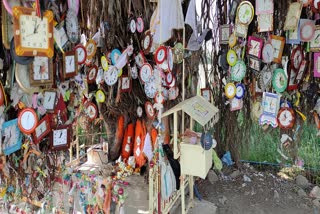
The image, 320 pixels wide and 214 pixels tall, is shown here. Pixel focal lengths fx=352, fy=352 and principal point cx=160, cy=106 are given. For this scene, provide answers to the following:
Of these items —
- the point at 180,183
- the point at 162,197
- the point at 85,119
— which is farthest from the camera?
the point at 85,119

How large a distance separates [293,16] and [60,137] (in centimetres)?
214

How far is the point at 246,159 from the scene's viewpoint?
4273 millimetres

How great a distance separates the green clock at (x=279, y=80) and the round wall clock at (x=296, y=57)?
0.38 ft

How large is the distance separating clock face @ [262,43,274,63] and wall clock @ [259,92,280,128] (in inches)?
11.8

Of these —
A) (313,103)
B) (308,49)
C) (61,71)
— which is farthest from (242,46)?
(61,71)

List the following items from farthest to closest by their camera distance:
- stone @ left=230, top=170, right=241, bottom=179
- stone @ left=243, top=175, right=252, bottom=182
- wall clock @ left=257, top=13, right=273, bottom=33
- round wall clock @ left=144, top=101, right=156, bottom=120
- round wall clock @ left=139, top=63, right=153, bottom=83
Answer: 1. stone @ left=230, top=170, right=241, bottom=179
2. stone @ left=243, top=175, right=252, bottom=182
3. round wall clock @ left=144, top=101, right=156, bottom=120
4. round wall clock @ left=139, top=63, right=153, bottom=83
5. wall clock @ left=257, top=13, right=273, bottom=33

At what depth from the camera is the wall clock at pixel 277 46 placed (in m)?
3.02

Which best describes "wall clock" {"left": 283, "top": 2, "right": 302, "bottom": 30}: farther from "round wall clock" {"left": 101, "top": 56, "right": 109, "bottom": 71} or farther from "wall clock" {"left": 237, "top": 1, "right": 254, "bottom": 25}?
"round wall clock" {"left": 101, "top": 56, "right": 109, "bottom": 71}

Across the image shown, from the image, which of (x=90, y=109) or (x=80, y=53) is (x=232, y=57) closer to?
(x=90, y=109)

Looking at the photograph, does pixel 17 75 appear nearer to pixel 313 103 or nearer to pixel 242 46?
pixel 242 46

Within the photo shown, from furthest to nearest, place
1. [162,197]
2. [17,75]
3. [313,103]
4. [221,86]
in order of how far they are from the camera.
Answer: [221,86] → [313,103] → [162,197] → [17,75]

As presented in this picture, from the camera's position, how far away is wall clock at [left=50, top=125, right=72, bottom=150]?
68.8 inches

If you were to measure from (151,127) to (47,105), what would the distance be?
197 cm

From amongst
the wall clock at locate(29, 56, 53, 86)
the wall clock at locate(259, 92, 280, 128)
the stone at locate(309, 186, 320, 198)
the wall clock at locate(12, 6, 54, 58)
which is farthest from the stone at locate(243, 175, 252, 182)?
the wall clock at locate(12, 6, 54, 58)
